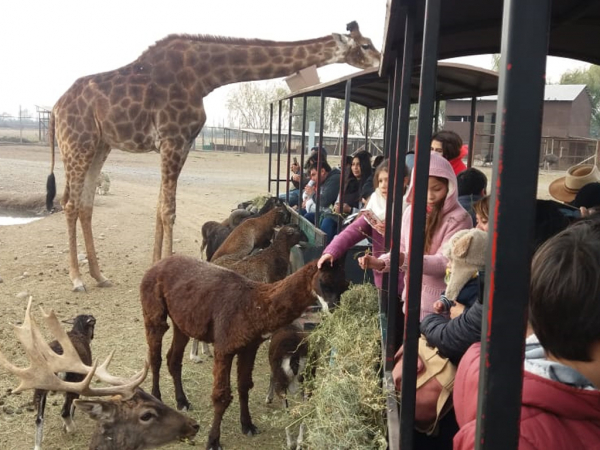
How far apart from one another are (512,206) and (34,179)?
2367 centimetres

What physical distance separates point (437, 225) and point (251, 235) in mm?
4790

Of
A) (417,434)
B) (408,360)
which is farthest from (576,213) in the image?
(408,360)

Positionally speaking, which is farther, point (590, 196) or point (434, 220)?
point (590, 196)

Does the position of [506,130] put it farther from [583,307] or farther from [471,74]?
[471,74]

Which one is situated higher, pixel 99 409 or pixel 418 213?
pixel 418 213

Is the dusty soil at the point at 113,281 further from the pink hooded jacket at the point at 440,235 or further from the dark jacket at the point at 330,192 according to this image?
the dark jacket at the point at 330,192

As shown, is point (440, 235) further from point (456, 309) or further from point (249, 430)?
point (249, 430)

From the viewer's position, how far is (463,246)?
9.05 ft

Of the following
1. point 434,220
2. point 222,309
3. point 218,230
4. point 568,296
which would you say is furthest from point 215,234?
point 568,296

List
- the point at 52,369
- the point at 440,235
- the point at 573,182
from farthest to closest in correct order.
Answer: the point at 573,182
the point at 52,369
the point at 440,235

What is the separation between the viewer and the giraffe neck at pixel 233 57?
9.24 m

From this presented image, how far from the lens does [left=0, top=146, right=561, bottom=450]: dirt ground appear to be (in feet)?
16.0

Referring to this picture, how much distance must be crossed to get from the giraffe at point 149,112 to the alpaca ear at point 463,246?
6.58m

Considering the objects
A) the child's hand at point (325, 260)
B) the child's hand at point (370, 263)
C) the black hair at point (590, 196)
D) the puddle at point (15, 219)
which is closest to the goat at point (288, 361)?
the child's hand at point (325, 260)
